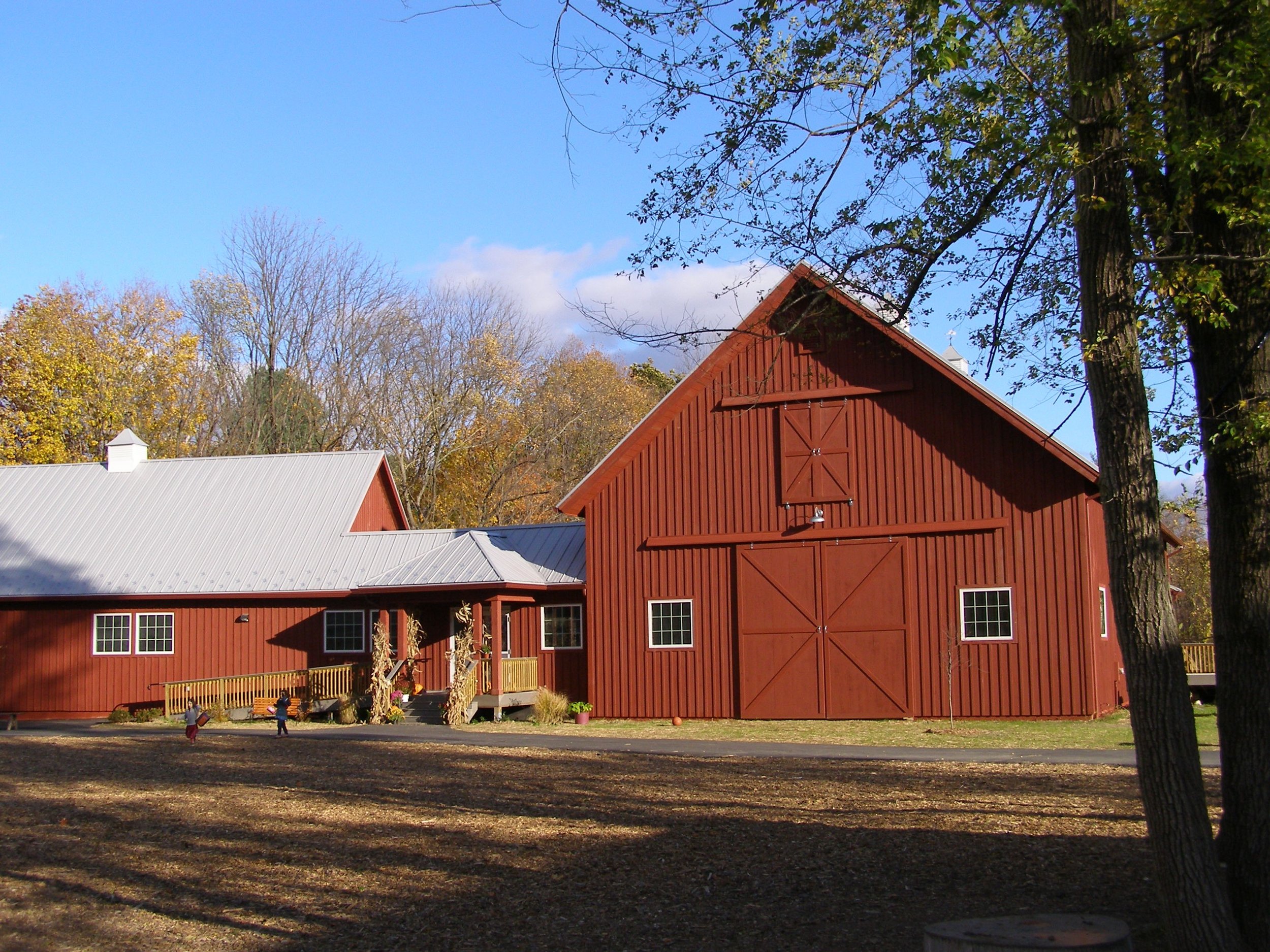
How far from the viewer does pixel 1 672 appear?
28234 millimetres

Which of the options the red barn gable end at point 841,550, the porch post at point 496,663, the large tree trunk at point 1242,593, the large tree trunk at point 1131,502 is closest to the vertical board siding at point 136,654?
the porch post at point 496,663

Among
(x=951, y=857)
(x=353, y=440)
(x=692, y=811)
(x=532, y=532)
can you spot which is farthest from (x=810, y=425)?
(x=353, y=440)

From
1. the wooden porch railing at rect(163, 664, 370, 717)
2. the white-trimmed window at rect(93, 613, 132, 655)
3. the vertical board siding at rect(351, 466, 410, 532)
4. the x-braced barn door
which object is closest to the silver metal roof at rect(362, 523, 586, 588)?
the wooden porch railing at rect(163, 664, 370, 717)

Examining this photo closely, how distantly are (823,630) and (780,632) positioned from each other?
83 centimetres

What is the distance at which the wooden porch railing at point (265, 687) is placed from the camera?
982 inches

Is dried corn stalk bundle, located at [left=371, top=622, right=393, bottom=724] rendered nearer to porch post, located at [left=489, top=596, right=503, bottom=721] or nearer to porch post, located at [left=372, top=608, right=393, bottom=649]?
porch post, located at [left=372, top=608, right=393, bottom=649]

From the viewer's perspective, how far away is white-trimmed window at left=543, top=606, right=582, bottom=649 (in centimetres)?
2564

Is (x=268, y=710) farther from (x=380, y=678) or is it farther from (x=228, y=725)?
(x=380, y=678)

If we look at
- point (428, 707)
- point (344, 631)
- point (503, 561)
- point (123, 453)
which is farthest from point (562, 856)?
point (123, 453)

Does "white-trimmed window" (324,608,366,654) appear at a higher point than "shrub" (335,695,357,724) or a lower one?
higher

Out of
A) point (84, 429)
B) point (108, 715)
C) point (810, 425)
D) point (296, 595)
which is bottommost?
point (108, 715)

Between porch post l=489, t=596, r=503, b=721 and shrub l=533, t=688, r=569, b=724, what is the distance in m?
0.76

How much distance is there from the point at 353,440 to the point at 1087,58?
43.0 meters

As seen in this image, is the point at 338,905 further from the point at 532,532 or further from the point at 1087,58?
the point at 532,532
